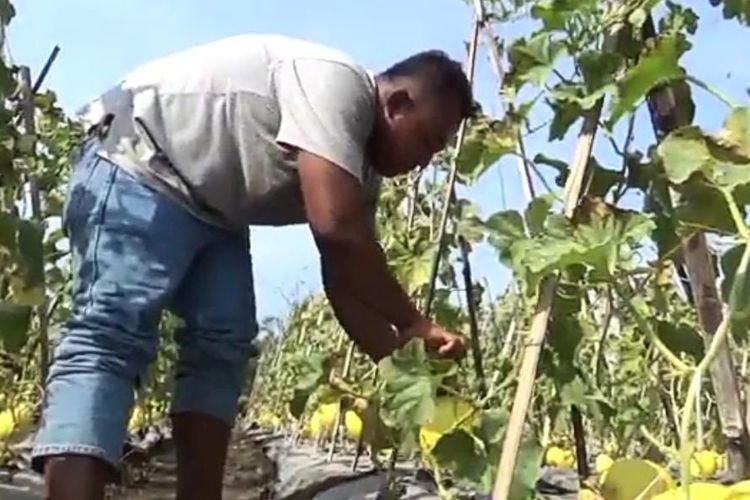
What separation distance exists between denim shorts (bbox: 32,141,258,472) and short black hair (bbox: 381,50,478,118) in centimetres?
39

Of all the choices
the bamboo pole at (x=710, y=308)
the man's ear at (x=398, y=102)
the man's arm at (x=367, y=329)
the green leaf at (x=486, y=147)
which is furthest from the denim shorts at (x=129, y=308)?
the bamboo pole at (x=710, y=308)

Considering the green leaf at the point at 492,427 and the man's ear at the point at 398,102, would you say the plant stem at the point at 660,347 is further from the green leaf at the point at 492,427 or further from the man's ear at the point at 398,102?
the man's ear at the point at 398,102

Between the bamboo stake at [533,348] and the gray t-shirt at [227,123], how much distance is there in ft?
2.30

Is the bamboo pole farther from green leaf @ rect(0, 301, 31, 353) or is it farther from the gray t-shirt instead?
green leaf @ rect(0, 301, 31, 353)

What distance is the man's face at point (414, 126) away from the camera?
74.1 inches

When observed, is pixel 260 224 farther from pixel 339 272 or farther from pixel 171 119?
pixel 339 272

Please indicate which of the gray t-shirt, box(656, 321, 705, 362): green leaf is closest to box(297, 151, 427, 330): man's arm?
the gray t-shirt

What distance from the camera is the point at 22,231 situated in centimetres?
199

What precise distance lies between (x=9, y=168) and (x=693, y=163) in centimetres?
127

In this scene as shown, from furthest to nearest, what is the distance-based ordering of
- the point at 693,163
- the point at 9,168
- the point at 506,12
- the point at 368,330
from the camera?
the point at 9,168, the point at 368,330, the point at 506,12, the point at 693,163

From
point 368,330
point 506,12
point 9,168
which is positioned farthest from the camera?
point 9,168

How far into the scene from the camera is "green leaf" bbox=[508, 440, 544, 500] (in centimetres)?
129

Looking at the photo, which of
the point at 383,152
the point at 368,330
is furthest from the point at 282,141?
the point at 368,330

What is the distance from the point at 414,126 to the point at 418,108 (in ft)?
0.08
